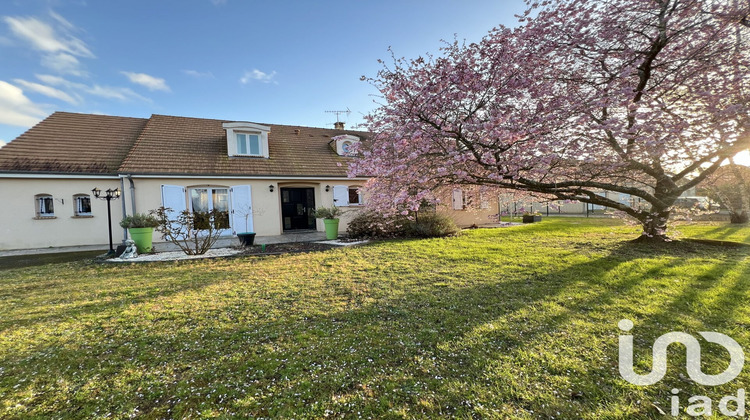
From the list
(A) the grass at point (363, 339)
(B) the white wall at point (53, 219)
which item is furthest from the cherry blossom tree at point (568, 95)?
(B) the white wall at point (53, 219)

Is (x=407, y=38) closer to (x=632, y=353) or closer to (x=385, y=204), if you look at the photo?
(x=385, y=204)

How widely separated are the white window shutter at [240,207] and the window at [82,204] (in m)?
4.91

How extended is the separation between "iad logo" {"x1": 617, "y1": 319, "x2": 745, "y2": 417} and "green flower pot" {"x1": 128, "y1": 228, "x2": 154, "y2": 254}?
1058 centimetres

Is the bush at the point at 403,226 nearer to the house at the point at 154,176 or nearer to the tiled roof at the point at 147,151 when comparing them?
the house at the point at 154,176

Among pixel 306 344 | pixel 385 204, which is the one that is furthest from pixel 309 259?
pixel 306 344

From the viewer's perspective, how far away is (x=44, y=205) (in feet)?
32.9

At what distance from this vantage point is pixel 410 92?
15.6ft

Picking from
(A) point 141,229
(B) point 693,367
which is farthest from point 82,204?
(B) point 693,367

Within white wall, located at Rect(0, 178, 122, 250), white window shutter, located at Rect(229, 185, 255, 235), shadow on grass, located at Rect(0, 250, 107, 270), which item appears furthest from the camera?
white window shutter, located at Rect(229, 185, 255, 235)

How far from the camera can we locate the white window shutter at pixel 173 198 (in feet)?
34.0

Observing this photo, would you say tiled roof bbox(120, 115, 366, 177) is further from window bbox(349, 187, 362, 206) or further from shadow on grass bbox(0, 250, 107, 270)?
shadow on grass bbox(0, 250, 107, 270)

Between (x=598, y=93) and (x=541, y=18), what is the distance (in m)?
1.59

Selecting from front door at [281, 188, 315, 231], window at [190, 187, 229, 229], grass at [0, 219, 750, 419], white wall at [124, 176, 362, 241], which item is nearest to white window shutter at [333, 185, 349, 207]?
white wall at [124, 176, 362, 241]

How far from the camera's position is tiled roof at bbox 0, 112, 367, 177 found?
33.4 ft
